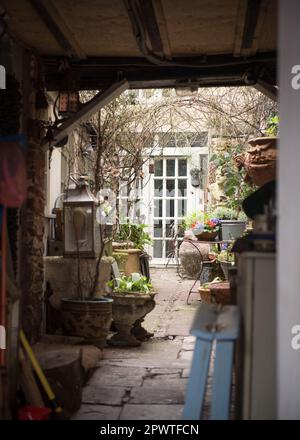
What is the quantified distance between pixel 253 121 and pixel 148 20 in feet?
17.2

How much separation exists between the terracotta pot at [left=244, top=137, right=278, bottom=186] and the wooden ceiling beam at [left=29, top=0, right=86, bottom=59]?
2.01m

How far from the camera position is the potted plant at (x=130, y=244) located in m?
8.81

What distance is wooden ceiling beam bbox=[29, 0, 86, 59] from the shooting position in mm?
4207

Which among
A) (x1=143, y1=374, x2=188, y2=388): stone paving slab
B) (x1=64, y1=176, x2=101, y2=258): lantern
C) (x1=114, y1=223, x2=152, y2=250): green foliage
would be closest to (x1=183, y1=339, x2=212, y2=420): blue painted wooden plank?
(x1=143, y1=374, x2=188, y2=388): stone paving slab

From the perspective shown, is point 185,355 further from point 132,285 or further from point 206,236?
point 206,236

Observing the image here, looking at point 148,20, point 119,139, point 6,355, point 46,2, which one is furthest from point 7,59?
point 119,139

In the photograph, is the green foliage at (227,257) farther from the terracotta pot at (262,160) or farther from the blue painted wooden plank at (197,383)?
the blue painted wooden plank at (197,383)

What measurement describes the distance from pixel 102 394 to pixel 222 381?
6.58 ft

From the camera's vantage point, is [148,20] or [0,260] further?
[148,20]

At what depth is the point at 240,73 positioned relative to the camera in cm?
562

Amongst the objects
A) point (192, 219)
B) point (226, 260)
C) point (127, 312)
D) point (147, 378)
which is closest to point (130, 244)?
point (226, 260)

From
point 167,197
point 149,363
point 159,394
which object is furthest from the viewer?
point 167,197

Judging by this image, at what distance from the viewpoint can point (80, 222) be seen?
5.84 m

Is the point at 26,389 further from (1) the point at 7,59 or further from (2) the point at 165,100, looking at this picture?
(2) the point at 165,100
